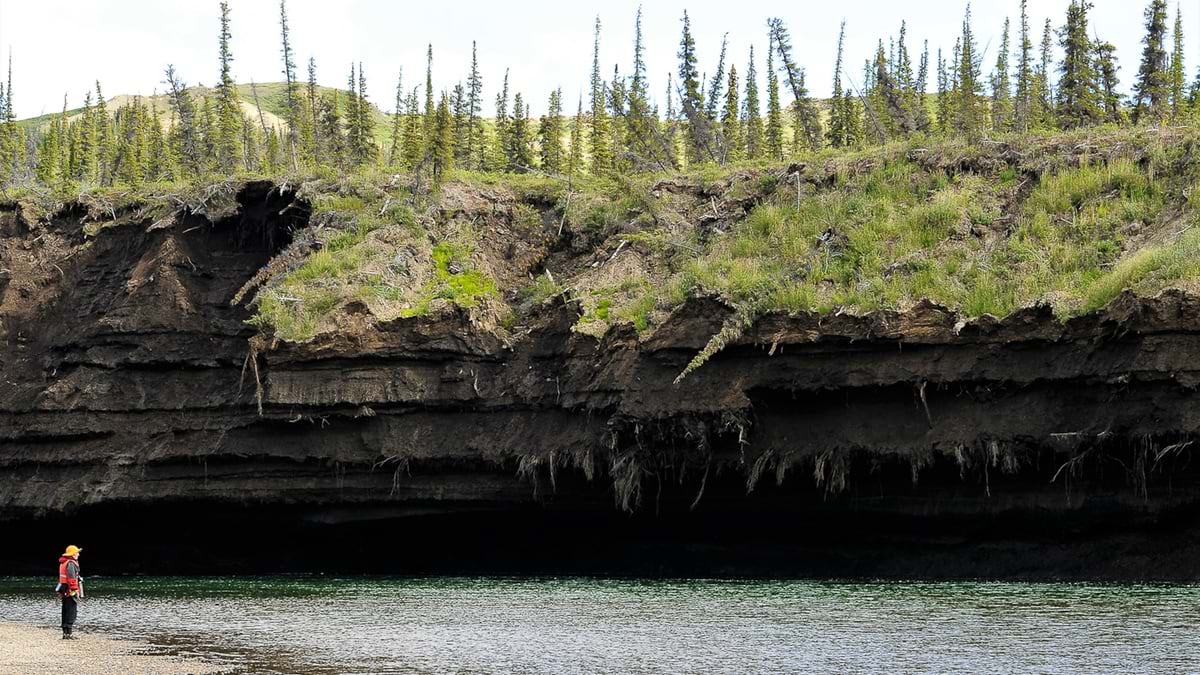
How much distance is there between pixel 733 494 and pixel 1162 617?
465 inches

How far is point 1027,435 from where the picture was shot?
25.3m

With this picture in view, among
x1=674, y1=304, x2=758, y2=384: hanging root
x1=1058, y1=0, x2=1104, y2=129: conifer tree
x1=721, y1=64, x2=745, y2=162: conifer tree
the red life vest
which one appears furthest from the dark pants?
x1=721, y1=64, x2=745, y2=162: conifer tree

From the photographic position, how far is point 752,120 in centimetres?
6488

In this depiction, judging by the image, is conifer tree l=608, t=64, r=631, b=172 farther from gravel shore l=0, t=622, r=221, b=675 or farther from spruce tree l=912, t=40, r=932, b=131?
gravel shore l=0, t=622, r=221, b=675

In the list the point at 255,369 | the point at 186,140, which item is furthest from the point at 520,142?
the point at 255,369

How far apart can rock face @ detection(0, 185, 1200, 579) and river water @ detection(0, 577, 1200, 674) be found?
92.7 inches

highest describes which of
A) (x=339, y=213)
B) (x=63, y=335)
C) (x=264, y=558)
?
(x=339, y=213)

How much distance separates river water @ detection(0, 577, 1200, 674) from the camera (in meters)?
15.6

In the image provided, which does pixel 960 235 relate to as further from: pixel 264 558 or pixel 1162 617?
pixel 264 558

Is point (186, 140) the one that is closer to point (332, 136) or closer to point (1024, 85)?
point (332, 136)

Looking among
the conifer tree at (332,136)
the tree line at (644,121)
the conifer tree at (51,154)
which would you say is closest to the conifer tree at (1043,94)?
the tree line at (644,121)

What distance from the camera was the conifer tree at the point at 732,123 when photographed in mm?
58625

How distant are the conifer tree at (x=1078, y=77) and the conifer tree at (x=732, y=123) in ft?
50.8

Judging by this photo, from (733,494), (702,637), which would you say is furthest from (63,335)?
(702,637)
